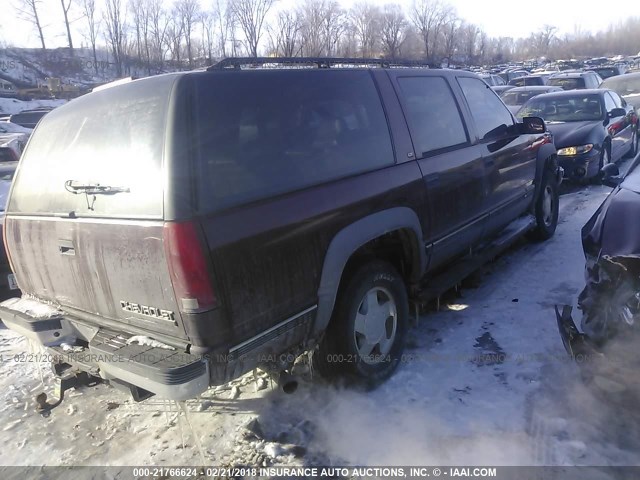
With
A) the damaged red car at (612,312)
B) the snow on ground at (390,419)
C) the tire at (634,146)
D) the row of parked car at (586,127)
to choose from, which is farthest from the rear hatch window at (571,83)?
the damaged red car at (612,312)

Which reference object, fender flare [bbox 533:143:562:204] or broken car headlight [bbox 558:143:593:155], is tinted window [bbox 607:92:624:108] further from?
fender flare [bbox 533:143:562:204]

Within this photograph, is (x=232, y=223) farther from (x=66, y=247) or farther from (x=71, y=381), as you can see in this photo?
(x=71, y=381)

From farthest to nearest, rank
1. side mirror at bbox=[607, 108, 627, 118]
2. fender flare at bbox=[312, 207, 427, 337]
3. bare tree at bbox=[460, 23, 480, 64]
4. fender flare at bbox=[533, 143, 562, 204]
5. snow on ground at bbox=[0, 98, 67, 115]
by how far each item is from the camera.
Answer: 1. bare tree at bbox=[460, 23, 480, 64]
2. snow on ground at bbox=[0, 98, 67, 115]
3. side mirror at bbox=[607, 108, 627, 118]
4. fender flare at bbox=[533, 143, 562, 204]
5. fender flare at bbox=[312, 207, 427, 337]

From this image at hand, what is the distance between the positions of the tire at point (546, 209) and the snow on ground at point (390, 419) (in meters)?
2.13

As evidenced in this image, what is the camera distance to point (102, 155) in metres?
2.70

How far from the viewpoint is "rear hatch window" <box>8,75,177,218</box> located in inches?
96.3

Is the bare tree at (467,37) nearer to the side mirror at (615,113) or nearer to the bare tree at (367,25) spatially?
the bare tree at (367,25)

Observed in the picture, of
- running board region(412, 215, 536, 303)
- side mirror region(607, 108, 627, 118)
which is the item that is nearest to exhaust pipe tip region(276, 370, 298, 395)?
running board region(412, 215, 536, 303)

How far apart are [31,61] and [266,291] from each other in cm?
6260

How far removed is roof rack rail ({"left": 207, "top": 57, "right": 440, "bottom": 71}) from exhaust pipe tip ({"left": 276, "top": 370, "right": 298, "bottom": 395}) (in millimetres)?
2010

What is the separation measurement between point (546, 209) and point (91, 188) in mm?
5320

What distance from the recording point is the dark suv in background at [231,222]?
238 cm

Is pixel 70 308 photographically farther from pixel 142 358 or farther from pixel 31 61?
pixel 31 61

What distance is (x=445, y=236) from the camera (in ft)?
13.0
